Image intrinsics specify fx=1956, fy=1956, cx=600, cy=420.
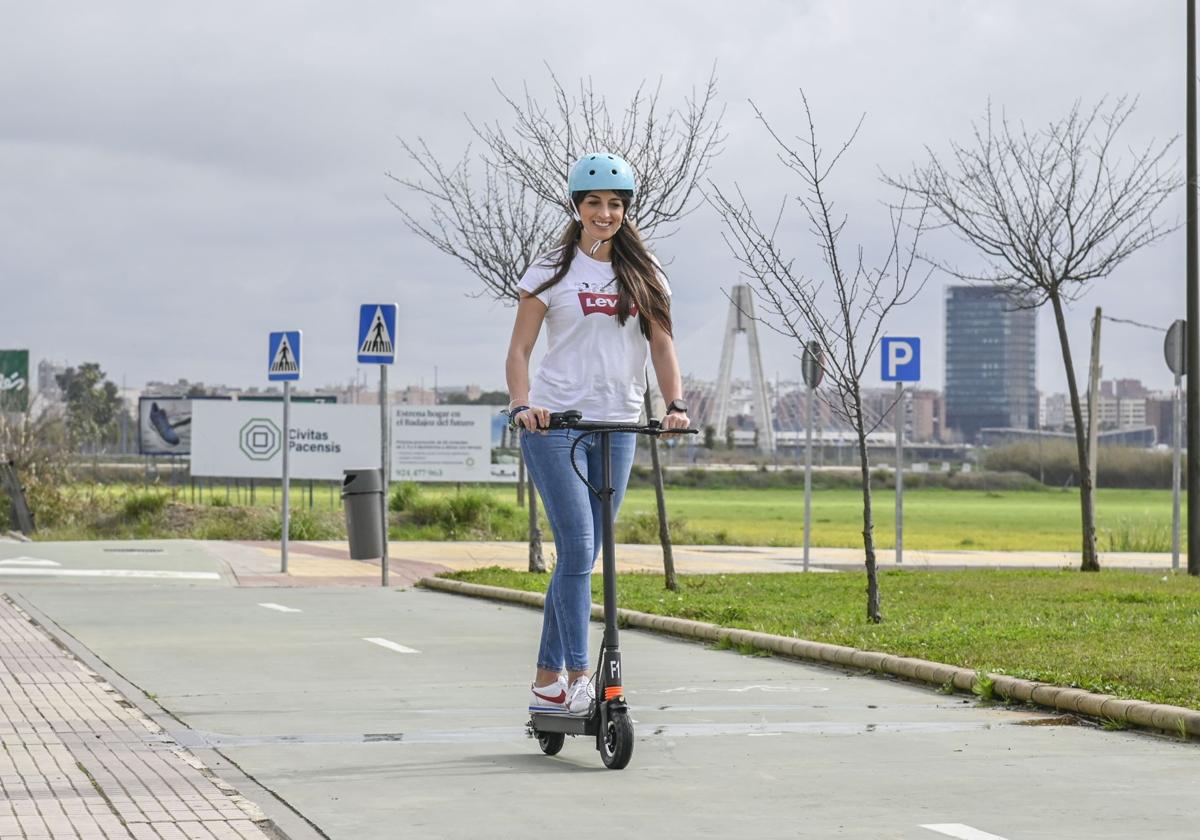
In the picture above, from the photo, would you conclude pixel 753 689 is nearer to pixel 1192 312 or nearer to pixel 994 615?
pixel 994 615

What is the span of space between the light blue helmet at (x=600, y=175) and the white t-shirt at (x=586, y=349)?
0.31 metres

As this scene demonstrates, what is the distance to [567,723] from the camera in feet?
24.3

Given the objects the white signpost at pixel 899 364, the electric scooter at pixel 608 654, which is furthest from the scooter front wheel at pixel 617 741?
the white signpost at pixel 899 364

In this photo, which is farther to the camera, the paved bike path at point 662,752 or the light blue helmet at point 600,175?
the light blue helmet at point 600,175

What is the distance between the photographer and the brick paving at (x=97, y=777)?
5938 mm

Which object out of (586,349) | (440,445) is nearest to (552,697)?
(586,349)

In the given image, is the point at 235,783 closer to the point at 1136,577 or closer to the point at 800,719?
the point at 800,719

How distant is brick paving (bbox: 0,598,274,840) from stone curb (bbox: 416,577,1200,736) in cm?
399

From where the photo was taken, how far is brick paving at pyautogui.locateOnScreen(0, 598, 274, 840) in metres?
5.94

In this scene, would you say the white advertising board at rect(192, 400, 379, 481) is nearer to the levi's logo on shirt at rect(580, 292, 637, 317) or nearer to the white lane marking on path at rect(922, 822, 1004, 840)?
the levi's logo on shirt at rect(580, 292, 637, 317)

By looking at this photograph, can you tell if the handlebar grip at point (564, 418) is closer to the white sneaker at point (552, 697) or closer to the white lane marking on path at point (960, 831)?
the white sneaker at point (552, 697)

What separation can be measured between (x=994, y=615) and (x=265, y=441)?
3414 centimetres

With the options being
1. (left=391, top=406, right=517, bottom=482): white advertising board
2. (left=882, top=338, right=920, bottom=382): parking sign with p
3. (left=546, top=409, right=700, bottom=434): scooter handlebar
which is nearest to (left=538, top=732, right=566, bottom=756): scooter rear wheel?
(left=546, top=409, right=700, bottom=434): scooter handlebar

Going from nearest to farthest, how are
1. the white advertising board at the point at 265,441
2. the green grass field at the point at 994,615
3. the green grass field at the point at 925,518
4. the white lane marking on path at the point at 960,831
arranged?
the white lane marking on path at the point at 960,831
the green grass field at the point at 994,615
the green grass field at the point at 925,518
the white advertising board at the point at 265,441
